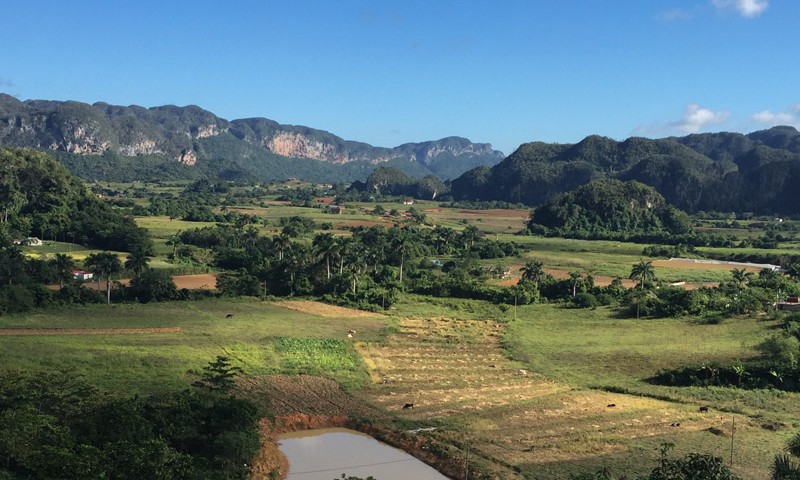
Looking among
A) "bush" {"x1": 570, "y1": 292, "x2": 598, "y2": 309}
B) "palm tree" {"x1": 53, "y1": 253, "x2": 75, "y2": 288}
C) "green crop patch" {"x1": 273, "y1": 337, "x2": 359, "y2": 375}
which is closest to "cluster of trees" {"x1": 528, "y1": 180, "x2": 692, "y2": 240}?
"bush" {"x1": 570, "y1": 292, "x2": 598, "y2": 309}

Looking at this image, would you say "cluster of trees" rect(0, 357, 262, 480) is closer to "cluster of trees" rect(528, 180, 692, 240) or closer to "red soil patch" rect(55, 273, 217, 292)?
"red soil patch" rect(55, 273, 217, 292)

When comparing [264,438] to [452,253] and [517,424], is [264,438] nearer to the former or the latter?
[517,424]

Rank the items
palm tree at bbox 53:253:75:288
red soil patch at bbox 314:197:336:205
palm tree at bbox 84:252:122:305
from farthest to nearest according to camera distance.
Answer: red soil patch at bbox 314:197:336:205
palm tree at bbox 53:253:75:288
palm tree at bbox 84:252:122:305

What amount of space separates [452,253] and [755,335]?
167ft

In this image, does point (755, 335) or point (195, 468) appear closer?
point (195, 468)

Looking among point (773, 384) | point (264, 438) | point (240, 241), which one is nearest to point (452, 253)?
point (240, 241)

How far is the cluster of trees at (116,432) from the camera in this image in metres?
21.6

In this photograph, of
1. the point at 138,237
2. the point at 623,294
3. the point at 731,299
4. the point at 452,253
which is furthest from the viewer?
the point at 452,253

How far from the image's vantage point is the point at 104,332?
46406mm

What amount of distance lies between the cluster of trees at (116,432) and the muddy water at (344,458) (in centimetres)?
262

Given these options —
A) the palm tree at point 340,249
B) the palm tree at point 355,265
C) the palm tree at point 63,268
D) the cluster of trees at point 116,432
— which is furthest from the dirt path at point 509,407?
the palm tree at point 63,268

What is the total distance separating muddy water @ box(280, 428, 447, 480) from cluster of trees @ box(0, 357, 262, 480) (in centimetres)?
262

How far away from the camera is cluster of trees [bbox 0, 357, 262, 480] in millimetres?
21609

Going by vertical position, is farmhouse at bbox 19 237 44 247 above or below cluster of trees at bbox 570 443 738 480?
below
